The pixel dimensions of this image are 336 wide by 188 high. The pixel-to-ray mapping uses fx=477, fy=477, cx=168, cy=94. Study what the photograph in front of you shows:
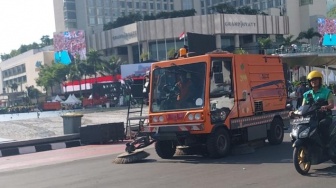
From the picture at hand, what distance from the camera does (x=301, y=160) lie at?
8.34 metres

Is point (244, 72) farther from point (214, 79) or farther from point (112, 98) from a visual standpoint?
point (112, 98)

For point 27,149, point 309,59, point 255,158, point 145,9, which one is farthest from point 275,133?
point 145,9

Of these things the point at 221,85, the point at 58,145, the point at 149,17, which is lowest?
the point at 58,145

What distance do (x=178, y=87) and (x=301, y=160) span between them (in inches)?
160

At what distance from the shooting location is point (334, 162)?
9.02 m

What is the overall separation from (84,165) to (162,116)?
247 cm

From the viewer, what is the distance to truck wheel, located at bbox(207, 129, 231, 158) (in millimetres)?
11102

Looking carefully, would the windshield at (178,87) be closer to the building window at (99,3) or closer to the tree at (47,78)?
the tree at (47,78)

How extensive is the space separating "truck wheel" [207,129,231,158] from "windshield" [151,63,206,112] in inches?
31.3

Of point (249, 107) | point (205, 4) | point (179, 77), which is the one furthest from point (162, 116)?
point (205, 4)

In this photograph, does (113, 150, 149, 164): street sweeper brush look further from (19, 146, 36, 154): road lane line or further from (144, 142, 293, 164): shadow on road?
(19, 146, 36, 154): road lane line

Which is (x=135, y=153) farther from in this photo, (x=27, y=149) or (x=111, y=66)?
(x=111, y=66)

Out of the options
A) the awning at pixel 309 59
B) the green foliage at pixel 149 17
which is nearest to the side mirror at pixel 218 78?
the awning at pixel 309 59

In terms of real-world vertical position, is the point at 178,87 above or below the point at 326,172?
above
